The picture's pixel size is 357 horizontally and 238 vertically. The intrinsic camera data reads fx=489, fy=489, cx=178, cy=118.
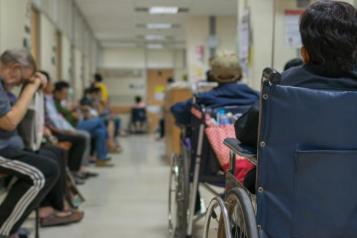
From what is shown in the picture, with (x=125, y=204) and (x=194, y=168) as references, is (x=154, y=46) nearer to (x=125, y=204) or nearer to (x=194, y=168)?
(x=125, y=204)

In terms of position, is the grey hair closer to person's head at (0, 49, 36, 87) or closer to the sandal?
person's head at (0, 49, 36, 87)

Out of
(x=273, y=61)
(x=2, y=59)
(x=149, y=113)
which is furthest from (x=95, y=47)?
(x=2, y=59)

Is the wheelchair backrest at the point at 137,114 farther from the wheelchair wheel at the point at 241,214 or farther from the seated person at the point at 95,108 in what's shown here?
the wheelchair wheel at the point at 241,214

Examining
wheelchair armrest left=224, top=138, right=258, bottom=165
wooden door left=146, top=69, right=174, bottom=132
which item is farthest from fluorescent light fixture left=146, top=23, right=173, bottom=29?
wheelchair armrest left=224, top=138, right=258, bottom=165

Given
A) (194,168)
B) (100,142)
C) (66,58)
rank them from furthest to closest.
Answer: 1. (66,58)
2. (100,142)
3. (194,168)

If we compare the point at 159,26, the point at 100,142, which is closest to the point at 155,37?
the point at 159,26

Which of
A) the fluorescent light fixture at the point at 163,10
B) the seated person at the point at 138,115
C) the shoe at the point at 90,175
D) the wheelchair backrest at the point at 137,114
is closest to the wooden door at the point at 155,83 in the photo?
the seated person at the point at 138,115

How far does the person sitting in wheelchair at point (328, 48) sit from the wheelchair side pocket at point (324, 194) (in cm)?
25

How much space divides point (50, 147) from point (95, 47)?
1102 cm

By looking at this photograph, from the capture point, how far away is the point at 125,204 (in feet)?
14.3

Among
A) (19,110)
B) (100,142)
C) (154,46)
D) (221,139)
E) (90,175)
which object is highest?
(154,46)

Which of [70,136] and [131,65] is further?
[131,65]

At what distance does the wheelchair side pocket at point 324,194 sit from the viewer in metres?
1.47

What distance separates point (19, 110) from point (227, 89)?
3.97 feet
